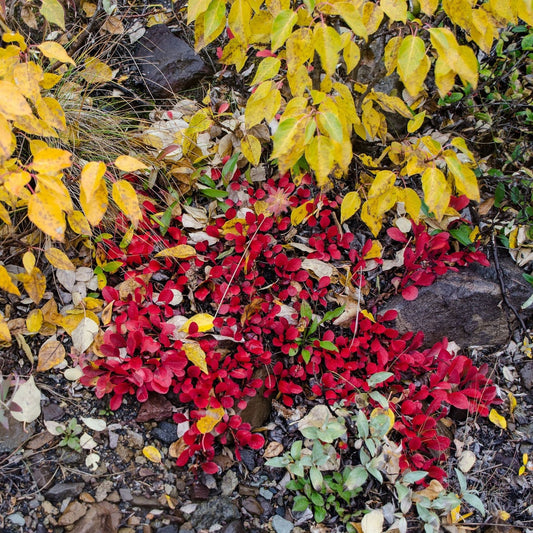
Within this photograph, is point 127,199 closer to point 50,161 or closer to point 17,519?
point 50,161

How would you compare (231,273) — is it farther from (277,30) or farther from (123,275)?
(277,30)

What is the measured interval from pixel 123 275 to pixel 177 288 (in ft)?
1.14

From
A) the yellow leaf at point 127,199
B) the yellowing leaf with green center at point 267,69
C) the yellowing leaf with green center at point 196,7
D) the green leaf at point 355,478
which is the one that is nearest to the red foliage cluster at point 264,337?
the green leaf at point 355,478

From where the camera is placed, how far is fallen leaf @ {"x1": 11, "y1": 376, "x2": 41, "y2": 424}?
2240mm

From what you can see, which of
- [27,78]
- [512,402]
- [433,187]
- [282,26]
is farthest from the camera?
[512,402]

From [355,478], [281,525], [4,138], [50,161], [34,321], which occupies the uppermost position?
[4,138]

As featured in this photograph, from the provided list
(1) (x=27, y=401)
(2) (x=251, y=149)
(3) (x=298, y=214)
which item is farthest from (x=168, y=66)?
(1) (x=27, y=401)

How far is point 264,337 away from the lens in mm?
2730

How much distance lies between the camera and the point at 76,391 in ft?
8.01

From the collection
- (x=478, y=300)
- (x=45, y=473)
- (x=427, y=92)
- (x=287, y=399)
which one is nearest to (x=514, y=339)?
(x=478, y=300)

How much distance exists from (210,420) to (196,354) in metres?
0.32

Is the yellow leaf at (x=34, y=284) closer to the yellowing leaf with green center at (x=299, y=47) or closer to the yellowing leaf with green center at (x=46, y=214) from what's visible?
the yellowing leaf with green center at (x=46, y=214)

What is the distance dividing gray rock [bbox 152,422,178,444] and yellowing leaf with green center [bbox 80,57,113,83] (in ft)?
7.03

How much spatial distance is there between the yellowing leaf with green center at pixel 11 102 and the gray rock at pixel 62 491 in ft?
5.13
